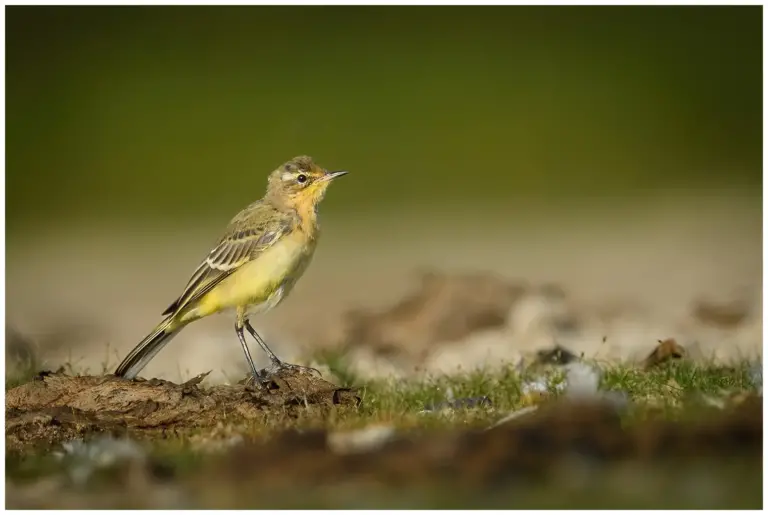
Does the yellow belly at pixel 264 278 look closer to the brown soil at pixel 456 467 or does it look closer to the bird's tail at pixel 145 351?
the bird's tail at pixel 145 351

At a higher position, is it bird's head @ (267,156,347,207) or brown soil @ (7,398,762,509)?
bird's head @ (267,156,347,207)

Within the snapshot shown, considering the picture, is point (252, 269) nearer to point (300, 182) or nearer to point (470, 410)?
point (300, 182)

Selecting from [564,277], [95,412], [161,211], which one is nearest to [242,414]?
[95,412]

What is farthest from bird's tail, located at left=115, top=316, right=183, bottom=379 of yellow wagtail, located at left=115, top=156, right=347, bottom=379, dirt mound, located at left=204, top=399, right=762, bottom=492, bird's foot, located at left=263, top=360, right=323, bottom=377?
dirt mound, located at left=204, top=399, right=762, bottom=492

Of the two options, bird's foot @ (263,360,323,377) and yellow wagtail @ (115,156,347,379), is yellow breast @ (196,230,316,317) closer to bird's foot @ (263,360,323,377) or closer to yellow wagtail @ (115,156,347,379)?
yellow wagtail @ (115,156,347,379)

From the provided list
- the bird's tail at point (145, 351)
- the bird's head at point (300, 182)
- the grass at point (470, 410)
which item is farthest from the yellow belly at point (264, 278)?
the grass at point (470, 410)

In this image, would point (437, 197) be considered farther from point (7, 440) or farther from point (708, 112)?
point (7, 440)
